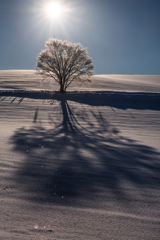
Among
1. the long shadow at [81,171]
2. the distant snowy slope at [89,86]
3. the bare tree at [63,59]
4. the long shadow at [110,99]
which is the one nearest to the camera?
the long shadow at [81,171]

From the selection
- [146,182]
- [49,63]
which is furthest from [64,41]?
[146,182]

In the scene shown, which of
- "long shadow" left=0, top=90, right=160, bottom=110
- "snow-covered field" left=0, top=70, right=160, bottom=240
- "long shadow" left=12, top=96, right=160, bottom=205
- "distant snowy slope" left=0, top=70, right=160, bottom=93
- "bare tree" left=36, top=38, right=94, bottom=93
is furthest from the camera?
"distant snowy slope" left=0, top=70, right=160, bottom=93

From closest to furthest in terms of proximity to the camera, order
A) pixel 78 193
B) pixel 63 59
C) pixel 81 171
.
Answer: pixel 78 193 < pixel 81 171 < pixel 63 59

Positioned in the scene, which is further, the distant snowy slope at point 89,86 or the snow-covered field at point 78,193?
the distant snowy slope at point 89,86

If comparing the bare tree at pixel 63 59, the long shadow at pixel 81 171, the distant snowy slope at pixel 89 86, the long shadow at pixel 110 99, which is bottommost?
the long shadow at pixel 81 171

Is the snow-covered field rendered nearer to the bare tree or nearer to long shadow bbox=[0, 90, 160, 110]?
long shadow bbox=[0, 90, 160, 110]

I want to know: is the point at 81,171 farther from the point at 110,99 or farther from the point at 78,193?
the point at 110,99

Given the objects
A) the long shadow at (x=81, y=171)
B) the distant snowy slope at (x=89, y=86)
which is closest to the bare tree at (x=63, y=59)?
the distant snowy slope at (x=89, y=86)

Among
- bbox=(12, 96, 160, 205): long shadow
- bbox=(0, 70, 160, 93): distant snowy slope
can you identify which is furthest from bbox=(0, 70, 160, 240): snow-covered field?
bbox=(0, 70, 160, 93): distant snowy slope

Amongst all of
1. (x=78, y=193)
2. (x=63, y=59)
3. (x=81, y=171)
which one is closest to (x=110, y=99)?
(x=63, y=59)

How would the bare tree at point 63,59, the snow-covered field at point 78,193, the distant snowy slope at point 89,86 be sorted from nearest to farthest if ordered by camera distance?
1. the snow-covered field at point 78,193
2. the bare tree at point 63,59
3. the distant snowy slope at point 89,86

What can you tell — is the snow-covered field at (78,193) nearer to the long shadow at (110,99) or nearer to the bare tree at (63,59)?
the long shadow at (110,99)

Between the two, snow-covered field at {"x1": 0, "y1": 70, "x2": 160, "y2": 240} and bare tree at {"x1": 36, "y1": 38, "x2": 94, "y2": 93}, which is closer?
snow-covered field at {"x1": 0, "y1": 70, "x2": 160, "y2": 240}

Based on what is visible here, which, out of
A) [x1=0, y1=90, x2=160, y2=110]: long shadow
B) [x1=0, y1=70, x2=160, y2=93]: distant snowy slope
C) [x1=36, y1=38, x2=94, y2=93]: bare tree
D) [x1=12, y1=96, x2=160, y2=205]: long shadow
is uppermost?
[x1=36, y1=38, x2=94, y2=93]: bare tree
